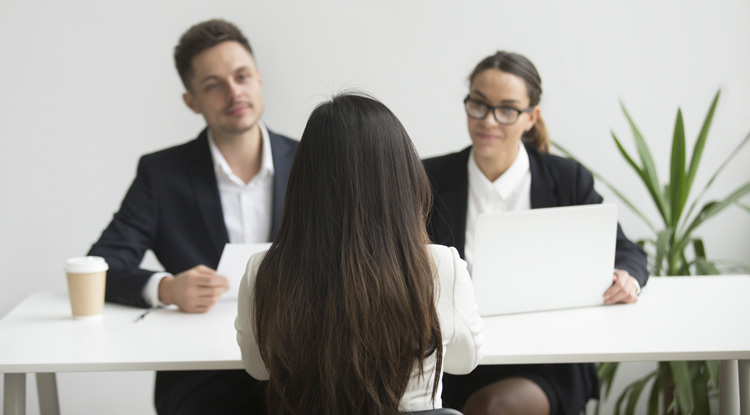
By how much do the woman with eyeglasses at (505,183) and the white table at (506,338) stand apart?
0.74ft

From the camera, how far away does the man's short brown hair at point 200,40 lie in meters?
2.43

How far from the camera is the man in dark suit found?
236 cm

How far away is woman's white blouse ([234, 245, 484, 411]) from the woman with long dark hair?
0.09ft

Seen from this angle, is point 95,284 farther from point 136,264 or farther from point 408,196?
point 408,196

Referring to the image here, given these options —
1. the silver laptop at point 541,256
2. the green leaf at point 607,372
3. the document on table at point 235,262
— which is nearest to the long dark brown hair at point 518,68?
the silver laptop at point 541,256

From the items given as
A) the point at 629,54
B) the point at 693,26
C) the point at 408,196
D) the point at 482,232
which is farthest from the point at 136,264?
the point at 693,26

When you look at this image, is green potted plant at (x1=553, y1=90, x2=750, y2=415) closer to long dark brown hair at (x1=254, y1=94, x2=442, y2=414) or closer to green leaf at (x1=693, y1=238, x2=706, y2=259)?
green leaf at (x1=693, y1=238, x2=706, y2=259)

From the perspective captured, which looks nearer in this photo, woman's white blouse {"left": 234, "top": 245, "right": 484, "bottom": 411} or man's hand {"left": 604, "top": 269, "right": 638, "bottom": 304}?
woman's white blouse {"left": 234, "top": 245, "right": 484, "bottom": 411}

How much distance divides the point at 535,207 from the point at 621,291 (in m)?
0.45

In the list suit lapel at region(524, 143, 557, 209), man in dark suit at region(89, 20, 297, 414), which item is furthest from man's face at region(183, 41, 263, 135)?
suit lapel at region(524, 143, 557, 209)

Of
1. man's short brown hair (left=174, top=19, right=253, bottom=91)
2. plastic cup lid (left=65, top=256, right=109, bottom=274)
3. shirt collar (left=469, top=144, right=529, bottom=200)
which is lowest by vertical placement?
plastic cup lid (left=65, top=256, right=109, bottom=274)

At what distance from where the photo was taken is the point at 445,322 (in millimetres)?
1400

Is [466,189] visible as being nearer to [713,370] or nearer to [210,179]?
[210,179]

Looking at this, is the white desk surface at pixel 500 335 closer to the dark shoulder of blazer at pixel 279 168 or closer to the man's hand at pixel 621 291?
the man's hand at pixel 621 291
